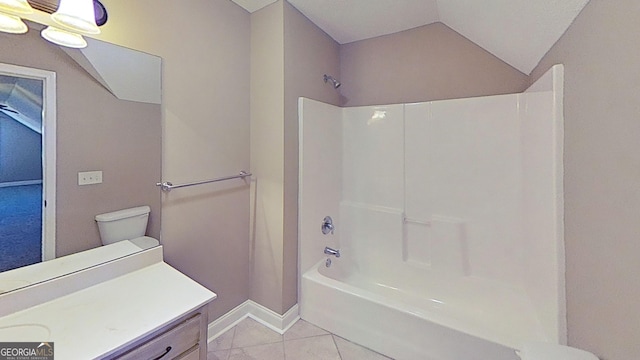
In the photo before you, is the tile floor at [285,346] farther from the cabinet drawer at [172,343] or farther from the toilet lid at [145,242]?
the toilet lid at [145,242]

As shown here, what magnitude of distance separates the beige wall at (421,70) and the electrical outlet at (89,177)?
2125 millimetres

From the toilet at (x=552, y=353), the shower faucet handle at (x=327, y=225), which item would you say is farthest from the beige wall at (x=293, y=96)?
the toilet at (x=552, y=353)

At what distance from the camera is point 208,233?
1.84m

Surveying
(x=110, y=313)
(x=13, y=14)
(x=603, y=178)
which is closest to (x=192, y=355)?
(x=110, y=313)

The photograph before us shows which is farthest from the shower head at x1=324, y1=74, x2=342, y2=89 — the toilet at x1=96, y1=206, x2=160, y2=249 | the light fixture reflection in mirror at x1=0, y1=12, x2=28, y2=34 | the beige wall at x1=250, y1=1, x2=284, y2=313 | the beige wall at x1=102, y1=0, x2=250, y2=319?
the light fixture reflection in mirror at x1=0, y1=12, x2=28, y2=34

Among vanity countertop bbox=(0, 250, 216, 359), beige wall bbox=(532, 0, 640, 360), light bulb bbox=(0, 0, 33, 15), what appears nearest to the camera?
beige wall bbox=(532, 0, 640, 360)

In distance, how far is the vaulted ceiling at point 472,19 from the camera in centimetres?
127

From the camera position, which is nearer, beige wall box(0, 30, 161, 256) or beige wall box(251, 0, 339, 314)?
beige wall box(0, 30, 161, 256)

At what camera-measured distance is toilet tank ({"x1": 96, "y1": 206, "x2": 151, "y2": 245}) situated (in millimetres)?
1343

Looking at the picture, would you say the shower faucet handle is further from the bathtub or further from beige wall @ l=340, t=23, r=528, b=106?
beige wall @ l=340, t=23, r=528, b=106

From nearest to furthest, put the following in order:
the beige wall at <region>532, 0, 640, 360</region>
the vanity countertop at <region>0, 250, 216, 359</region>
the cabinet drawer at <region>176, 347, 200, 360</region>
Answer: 1. the beige wall at <region>532, 0, 640, 360</region>
2. the vanity countertop at <region>0, 250, 216, 359</region>
3. the cabinet drawer at <region>176, 347, 200, 360</region>

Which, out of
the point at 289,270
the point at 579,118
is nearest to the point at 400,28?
the point at 579,118

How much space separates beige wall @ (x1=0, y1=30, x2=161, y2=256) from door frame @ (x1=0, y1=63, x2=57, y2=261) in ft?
0.05

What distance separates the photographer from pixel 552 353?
39.7 inches
